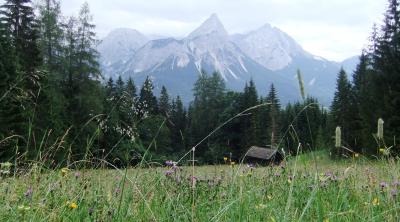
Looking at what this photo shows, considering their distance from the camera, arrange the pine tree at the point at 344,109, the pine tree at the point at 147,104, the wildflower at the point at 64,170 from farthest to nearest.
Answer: the pine tree at the point at 344,109 < the pine tree at the point at 147,104 < the wildflower at the point at 64,170

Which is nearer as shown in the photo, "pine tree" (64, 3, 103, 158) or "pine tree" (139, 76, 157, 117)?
"pine tree" (139, 76, 157, 117)

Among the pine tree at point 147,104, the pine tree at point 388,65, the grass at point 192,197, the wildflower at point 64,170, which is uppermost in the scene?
the pine tree at point 388,65

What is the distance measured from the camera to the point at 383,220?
253cm

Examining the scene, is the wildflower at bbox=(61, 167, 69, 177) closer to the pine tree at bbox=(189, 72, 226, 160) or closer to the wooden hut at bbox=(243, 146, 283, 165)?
the wooden hut at bbox=(243, 146, 283, 165)

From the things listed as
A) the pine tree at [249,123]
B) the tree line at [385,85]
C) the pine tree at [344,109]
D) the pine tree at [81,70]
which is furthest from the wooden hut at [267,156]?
the pine tree at [249,123]

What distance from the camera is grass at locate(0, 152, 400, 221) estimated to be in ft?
7.58

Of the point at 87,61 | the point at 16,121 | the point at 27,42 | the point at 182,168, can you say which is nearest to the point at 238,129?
the point at 87,61

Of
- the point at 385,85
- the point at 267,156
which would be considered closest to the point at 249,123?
the point at 385,85

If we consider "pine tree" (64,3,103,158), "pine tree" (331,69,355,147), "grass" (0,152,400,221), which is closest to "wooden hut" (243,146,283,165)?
"grass" (0,152,400,221)

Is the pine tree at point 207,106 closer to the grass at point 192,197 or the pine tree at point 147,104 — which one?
the pine tree at point 147,104

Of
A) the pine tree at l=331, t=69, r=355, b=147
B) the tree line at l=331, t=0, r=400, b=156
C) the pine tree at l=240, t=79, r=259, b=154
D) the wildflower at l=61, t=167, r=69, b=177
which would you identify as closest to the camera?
the wildflower at l=61, t=167, r=69, b=177

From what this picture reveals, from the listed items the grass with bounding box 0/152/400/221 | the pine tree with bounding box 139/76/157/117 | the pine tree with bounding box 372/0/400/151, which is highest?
the pine tree with bounding box 372/0/400/151

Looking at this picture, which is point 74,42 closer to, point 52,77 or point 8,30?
point 52,77

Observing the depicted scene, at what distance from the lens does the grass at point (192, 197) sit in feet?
7.58
